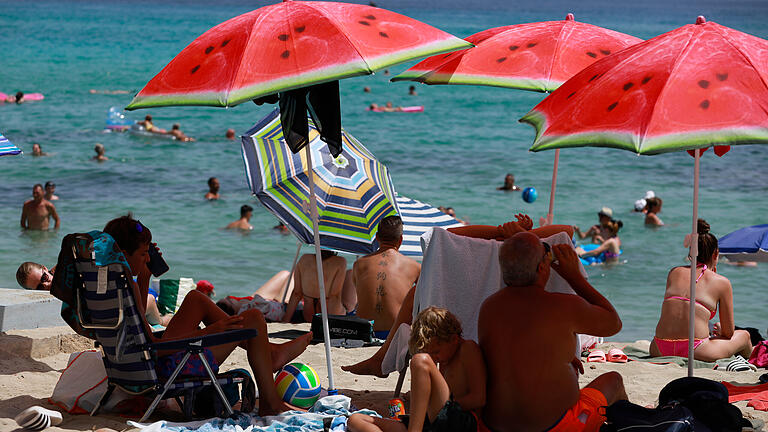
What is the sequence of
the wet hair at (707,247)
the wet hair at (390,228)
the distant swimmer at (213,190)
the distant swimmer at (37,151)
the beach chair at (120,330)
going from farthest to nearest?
the distant swimmer at (37,151) → the distant swimmer at (213,190) → the wet hair at (390,228) → the wet hair at (707,247) → the beach chair at (120,330)

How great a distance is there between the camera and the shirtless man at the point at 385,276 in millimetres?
6886

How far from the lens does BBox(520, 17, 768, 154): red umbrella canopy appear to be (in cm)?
404

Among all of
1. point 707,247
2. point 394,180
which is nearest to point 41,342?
point 707,247

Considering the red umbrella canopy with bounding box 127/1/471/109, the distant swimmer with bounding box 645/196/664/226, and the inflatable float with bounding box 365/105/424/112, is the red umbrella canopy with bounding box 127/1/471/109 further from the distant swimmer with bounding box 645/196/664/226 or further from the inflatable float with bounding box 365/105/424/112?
the inflatable float with bounding box 365/105/424/112

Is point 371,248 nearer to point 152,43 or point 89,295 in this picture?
point 89,295

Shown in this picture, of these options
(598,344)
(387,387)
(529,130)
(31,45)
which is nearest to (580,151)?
(529,130)

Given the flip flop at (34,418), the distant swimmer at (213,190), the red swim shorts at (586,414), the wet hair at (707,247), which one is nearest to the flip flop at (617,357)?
the wet hair at (707,247)

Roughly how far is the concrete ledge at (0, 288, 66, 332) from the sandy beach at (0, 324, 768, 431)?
0.45 ft

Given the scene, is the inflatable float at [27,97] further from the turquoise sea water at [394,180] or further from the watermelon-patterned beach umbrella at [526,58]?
the watermelon-patterned beach umbrella at [526,58]

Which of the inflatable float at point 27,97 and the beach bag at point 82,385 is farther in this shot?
the inflatable float at point 27,97

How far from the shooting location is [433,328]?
14.1 ft

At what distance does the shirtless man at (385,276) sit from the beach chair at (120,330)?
7.05 feet

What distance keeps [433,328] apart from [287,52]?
155 centimetres

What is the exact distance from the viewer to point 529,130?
96.8ft
